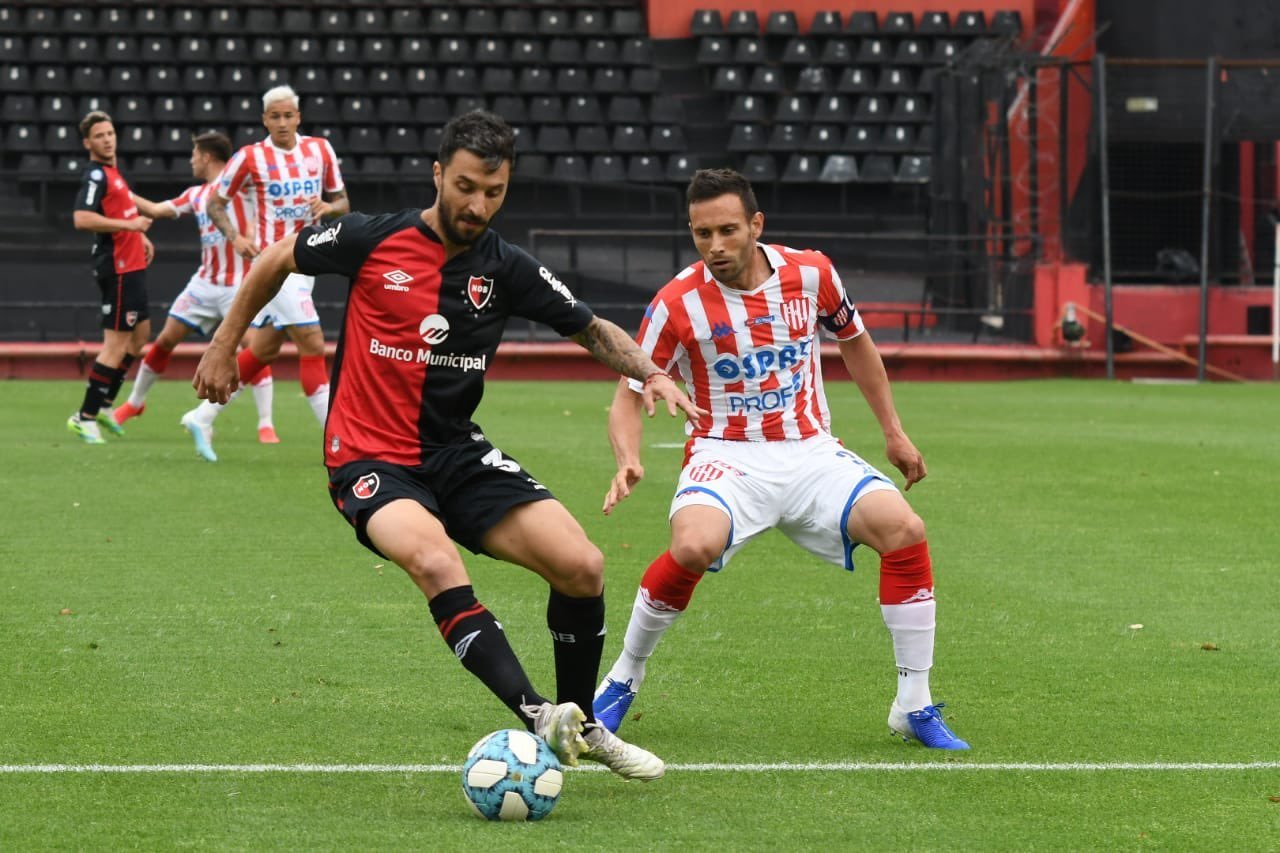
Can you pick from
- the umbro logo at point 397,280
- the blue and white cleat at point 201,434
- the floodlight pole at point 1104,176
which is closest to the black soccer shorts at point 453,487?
the umbro logo at point 397,280

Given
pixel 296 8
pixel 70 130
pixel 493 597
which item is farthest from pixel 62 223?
pixel 493 597

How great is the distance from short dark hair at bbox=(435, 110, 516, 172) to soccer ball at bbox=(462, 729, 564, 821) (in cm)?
146

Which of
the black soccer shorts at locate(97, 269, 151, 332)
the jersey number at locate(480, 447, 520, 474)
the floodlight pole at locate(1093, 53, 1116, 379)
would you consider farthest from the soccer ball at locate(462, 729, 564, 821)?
the floodlight pole at locate(1093, 53, 1116, 379)

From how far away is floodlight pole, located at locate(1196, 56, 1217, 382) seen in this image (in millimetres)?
21172

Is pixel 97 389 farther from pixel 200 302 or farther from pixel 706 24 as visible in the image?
pixel 706 24

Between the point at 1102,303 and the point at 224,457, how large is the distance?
40.6 ft

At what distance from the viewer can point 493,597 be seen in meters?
7.67

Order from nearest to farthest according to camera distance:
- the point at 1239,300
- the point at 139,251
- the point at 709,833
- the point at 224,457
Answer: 1. the point at 709,833
2. the point at 224,457
3. the point at 139,251
4. the point at 1239,300

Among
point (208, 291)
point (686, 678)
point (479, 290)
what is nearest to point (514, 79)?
point (208, 291)

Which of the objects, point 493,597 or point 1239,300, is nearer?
point 493,597

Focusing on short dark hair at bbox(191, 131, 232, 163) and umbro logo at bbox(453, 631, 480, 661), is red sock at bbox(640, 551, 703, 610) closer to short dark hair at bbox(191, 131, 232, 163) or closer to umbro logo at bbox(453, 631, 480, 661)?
umbro logo at bbox(453, 631, 480, 661)

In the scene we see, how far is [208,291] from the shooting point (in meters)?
13.1

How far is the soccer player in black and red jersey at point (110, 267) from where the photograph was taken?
44.4ft

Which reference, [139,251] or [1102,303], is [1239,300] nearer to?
[1102,303]
